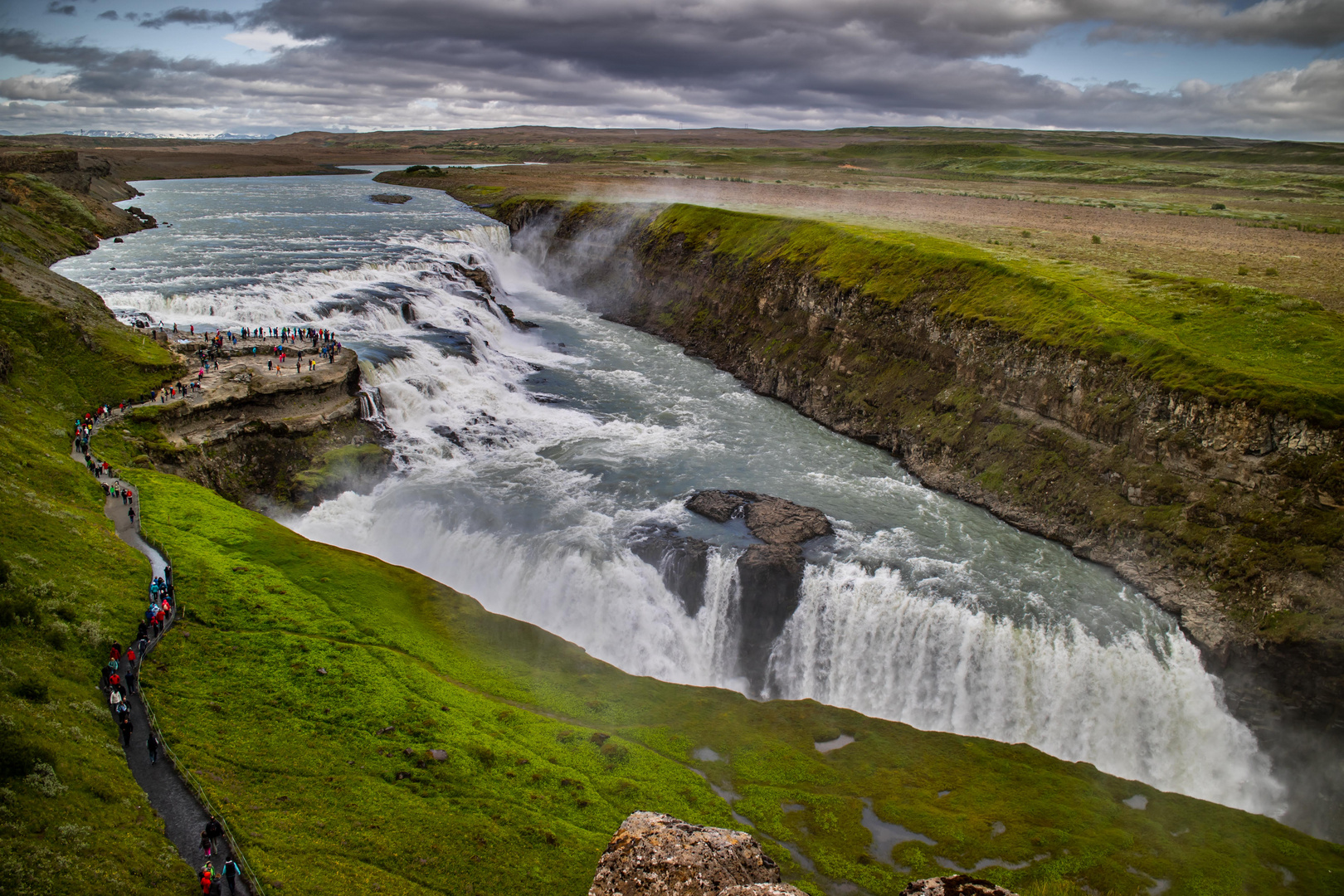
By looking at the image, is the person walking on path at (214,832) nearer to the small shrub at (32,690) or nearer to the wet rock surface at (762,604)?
the small shrub at (32,690)

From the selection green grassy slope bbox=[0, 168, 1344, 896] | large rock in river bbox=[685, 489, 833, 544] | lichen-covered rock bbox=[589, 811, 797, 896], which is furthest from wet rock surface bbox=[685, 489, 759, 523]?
lichen-covered rock bbox=[589, 811, 797, 896]

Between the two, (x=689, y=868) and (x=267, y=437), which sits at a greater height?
(x=267, y=437)

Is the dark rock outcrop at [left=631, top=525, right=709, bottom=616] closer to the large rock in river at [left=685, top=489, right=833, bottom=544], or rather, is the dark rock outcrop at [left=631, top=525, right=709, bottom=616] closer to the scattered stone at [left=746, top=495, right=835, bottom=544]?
the large rock in river at [left=685, top=489, right=833, bottom=544]

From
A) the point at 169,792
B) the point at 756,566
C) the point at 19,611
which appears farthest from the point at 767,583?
the point at 19,611

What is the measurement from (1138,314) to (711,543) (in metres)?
29.1

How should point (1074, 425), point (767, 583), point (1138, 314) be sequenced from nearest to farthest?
1. point (767, 583)
2. point (1074, 425)
3. point (1138, 314)

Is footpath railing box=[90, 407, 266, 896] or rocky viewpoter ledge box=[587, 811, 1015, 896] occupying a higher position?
rocky viewpoter ledge box=[587, 811, 1015, 896]

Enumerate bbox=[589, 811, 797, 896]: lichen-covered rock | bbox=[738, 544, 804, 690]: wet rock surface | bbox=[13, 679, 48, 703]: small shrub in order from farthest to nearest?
bbox=[738, 544, 804, 690]: wet rock surface
bbox=[13, 679, 48, 703]: small shrub
bbox=[589, 811, 797, 896]: lichen-covered rock

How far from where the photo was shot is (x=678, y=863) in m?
15.1

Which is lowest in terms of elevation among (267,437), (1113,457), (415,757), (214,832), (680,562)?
(415,757)

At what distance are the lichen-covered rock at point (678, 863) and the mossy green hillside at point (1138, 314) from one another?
32.7m

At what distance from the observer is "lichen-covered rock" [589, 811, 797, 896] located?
14.8m

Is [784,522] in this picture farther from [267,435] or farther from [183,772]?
[267,435]

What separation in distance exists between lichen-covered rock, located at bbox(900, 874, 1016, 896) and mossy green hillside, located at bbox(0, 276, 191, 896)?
1551cm
